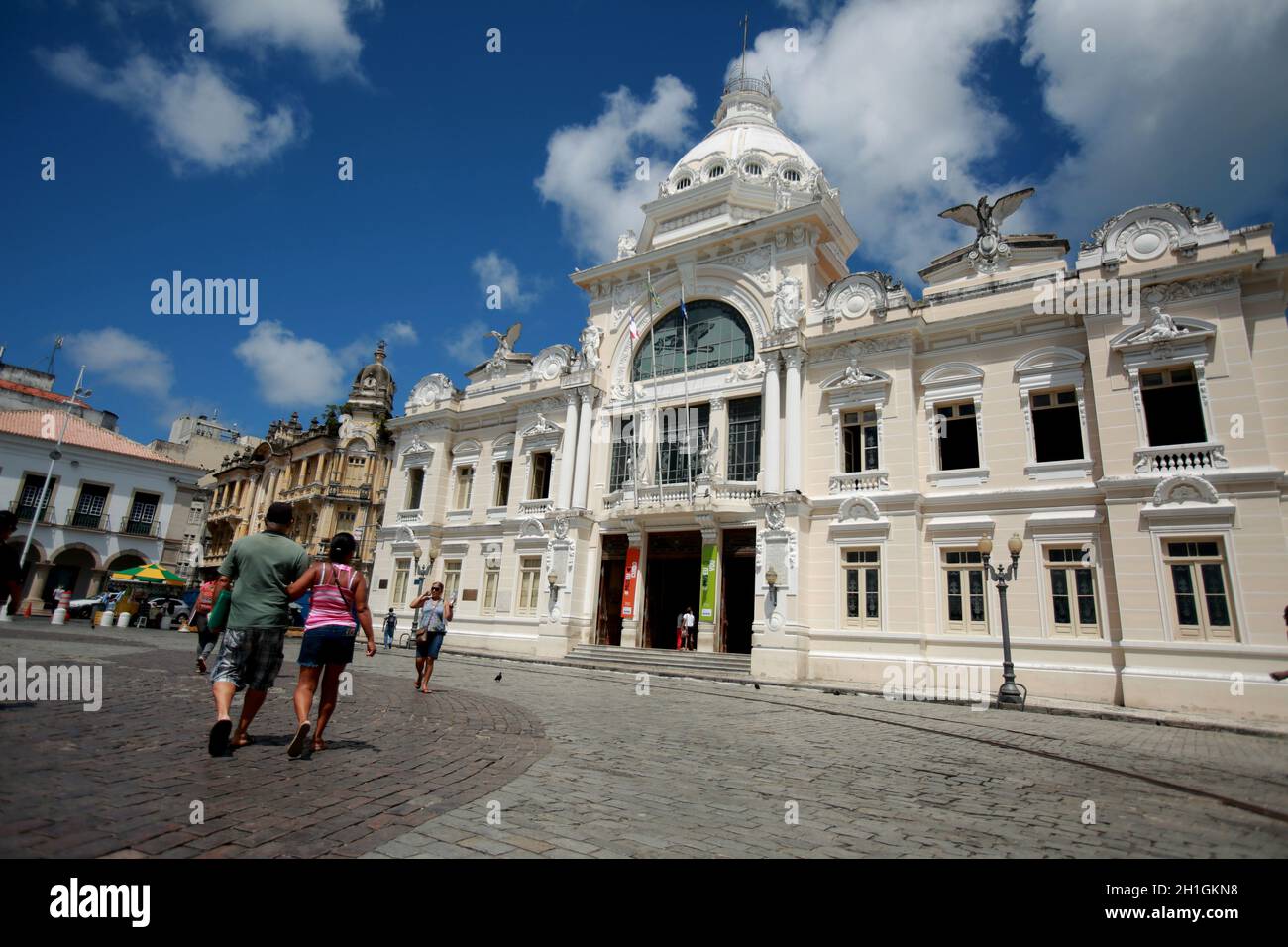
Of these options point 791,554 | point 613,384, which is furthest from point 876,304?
point 613,384

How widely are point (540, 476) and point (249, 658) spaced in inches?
884

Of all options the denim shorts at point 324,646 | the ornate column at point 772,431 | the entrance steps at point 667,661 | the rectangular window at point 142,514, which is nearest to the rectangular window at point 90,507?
the rectangular window at point 142,514

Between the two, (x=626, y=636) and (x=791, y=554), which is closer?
(x=791, y=554)

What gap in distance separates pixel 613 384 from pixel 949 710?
16962 mm

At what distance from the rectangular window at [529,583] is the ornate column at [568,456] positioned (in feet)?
8.88

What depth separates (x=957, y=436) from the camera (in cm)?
1931

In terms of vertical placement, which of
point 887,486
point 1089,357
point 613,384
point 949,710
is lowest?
point 949,710

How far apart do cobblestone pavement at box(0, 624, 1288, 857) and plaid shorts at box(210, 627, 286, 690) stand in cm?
55

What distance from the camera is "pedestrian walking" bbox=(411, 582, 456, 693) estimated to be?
1098cm

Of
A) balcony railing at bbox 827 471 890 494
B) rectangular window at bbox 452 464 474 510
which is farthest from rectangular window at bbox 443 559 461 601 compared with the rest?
balcony railing at bbox 827 471 890 494

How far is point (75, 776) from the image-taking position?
428cm

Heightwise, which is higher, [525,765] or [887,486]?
[887,486]

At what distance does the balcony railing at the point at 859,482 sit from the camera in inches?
756
